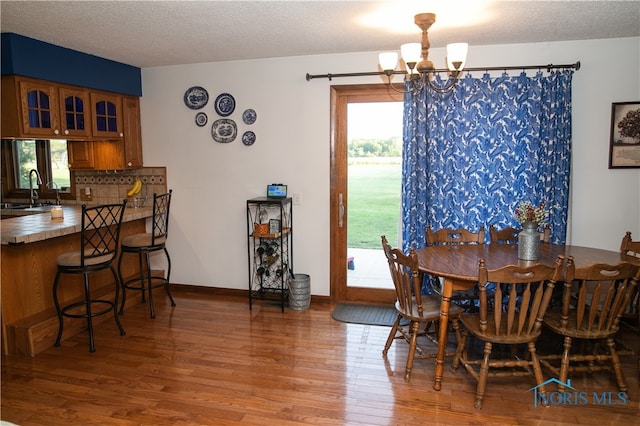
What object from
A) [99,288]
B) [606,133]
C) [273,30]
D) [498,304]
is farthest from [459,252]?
[99,288]

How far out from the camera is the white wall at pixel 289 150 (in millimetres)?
3949

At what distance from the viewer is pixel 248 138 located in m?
4.71

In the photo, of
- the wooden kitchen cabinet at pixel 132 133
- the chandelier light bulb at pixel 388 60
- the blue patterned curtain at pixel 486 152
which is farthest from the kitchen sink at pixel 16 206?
the chandelier light bulb at pixel 388 60

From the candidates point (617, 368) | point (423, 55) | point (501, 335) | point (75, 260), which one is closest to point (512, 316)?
point (501, 335)

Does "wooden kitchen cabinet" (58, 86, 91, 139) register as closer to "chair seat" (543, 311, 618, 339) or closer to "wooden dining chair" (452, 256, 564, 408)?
"wooden dining chair" (452, 256, 564, 408)

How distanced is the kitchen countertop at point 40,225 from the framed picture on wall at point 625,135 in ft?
14.6

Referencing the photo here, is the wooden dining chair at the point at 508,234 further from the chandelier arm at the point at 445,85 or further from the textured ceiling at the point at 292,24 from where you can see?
the textured ceiling at the point at 292,24

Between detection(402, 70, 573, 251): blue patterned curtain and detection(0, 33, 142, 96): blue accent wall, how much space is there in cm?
292

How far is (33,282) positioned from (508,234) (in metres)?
3.99

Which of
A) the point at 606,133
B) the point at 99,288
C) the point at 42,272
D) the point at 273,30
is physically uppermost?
the point at 273,30

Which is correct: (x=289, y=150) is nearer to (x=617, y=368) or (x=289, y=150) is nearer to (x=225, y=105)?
(x=225, y=105)

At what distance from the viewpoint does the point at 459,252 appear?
3512mm

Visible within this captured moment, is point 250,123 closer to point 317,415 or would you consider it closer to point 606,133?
point 317,415

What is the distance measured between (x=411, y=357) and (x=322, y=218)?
73.5 inches
